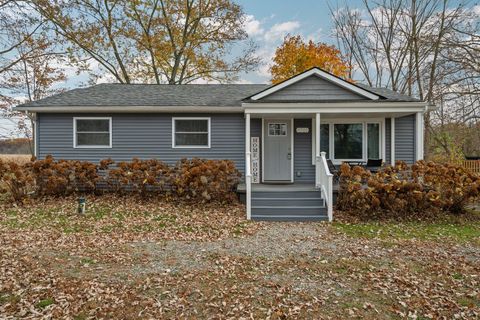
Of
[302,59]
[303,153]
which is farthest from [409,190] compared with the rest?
[302,59]

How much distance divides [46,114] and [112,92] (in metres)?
2.39

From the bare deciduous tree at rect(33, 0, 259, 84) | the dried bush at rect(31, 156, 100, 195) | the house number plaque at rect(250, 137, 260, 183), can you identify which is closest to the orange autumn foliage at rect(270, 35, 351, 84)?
the bare deciduous tree at rect(33, 0, 259, 84)

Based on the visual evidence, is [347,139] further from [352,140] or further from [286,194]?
[286,194]

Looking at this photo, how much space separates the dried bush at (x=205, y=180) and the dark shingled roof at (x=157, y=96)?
2442 mm

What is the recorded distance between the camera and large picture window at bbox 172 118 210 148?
10.9 meters

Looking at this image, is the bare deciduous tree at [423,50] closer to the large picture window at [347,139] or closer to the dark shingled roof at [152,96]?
the large picture window at [347,139]

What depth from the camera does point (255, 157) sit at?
11.0m

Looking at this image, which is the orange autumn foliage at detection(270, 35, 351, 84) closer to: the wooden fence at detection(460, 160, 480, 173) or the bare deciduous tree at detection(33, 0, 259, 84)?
the bare deciduous tree at detection(33, 0, 259, 84)

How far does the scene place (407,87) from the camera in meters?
20.9

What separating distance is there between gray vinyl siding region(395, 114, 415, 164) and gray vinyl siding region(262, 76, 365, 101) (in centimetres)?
239

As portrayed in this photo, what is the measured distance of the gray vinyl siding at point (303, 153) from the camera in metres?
11.1

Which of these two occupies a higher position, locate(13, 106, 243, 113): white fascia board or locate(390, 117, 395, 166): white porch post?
locate(13, 106, 243, 113): white fascia board

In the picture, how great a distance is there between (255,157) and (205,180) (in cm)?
267

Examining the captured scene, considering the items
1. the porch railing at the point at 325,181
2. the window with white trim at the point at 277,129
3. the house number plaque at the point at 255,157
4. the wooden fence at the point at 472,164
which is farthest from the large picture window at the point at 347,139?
the wooden fence at the point at 472,164
